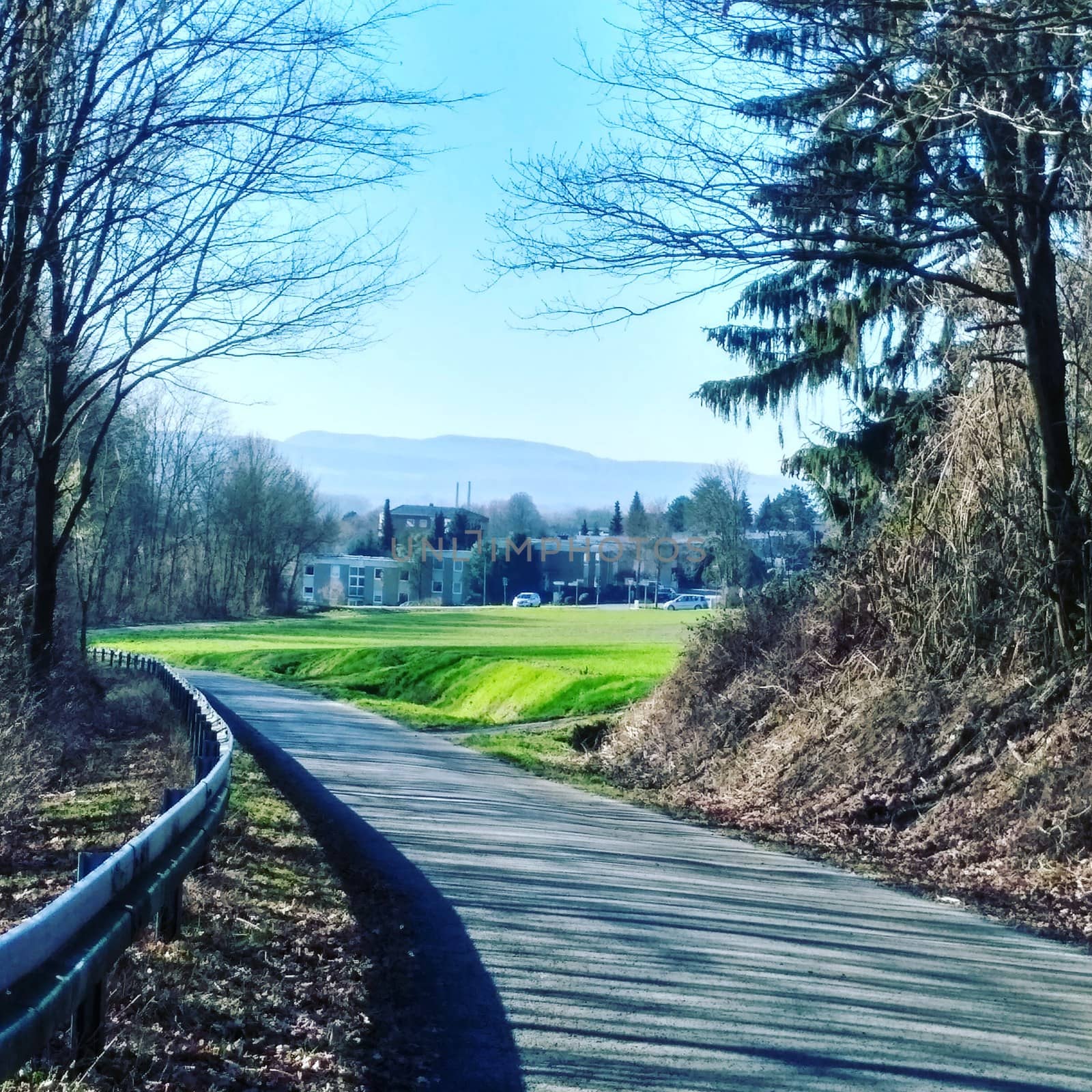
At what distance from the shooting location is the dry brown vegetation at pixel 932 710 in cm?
1215

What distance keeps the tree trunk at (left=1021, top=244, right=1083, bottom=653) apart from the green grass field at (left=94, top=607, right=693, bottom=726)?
8961mm

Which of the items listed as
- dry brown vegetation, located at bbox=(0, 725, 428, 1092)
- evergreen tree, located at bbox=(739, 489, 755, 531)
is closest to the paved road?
dry brown vegetation, located at bbox=(0, 725, 428, 1092)

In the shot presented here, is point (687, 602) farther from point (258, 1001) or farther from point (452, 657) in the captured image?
point (258, 1001)

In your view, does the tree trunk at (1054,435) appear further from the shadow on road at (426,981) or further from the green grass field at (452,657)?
the green grass field at (452,657)

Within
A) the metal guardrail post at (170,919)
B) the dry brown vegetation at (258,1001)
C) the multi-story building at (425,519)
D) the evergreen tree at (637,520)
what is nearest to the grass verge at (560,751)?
the dry brown vegetation at (258,1001)

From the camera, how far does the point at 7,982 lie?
4.53 metres

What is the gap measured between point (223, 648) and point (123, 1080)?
62.2 metres

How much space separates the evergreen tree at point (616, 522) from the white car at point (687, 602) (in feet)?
204

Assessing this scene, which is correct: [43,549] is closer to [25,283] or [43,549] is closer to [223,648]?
[25,283]

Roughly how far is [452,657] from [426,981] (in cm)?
4091

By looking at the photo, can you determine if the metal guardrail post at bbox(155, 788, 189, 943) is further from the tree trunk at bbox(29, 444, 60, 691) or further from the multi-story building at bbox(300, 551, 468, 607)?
the multi-story building at bbox(300, 551, 468, 607)

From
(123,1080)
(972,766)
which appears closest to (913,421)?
(972,766)

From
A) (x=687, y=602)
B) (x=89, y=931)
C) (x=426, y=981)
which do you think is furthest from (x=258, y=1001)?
(x=687, y=602)

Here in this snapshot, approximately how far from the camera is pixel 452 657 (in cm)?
4806
